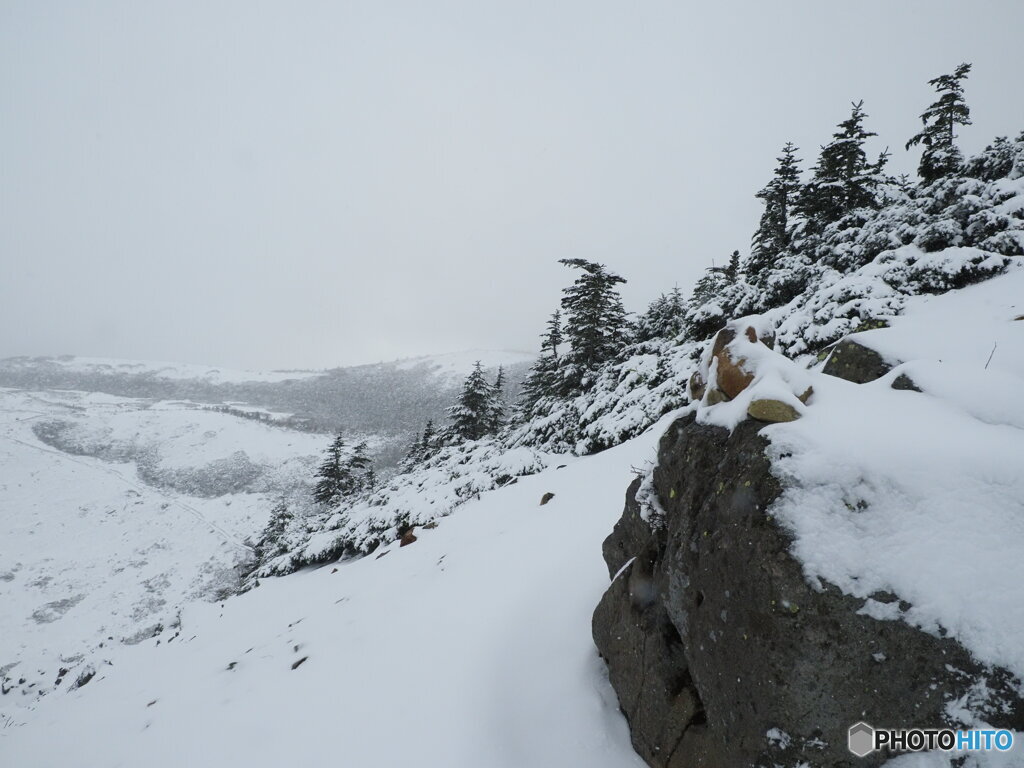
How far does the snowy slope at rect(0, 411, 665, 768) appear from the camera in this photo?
3518mm

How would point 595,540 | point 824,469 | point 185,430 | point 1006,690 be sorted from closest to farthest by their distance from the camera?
point 1006,690
point 824,469
point 595,540
point 185,430

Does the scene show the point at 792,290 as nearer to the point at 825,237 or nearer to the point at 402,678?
the point at 825,237

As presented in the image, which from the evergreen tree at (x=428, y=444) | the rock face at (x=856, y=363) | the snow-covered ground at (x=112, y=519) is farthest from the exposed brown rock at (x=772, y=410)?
the evergreen tree at (x=428, y=444)

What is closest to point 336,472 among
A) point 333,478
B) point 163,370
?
point 333,478

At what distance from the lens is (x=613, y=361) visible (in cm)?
1812

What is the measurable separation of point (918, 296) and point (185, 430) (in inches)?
3116

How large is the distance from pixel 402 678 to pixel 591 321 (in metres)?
16.2

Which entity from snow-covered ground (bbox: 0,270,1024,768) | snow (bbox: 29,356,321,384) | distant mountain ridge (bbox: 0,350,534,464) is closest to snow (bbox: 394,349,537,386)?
distant mountain ridge (bbox: 0,350,534,464)

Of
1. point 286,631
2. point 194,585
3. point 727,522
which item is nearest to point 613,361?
point 286,631

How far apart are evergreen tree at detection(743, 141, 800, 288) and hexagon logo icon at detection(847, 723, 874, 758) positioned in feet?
62.5

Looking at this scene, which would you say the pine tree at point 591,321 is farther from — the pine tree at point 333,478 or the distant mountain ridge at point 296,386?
the distant mountain ridge at point 296,386

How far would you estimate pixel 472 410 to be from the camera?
27.5 metres

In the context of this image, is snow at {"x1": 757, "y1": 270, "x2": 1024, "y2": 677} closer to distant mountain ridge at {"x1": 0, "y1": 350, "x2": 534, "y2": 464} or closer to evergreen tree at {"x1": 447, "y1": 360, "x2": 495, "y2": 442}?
evergreen tree at {"x1": 447, "y1": 360, "x2": 495, "y2": 442}

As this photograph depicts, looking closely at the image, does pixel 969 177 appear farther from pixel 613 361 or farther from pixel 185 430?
pixel 185 430
